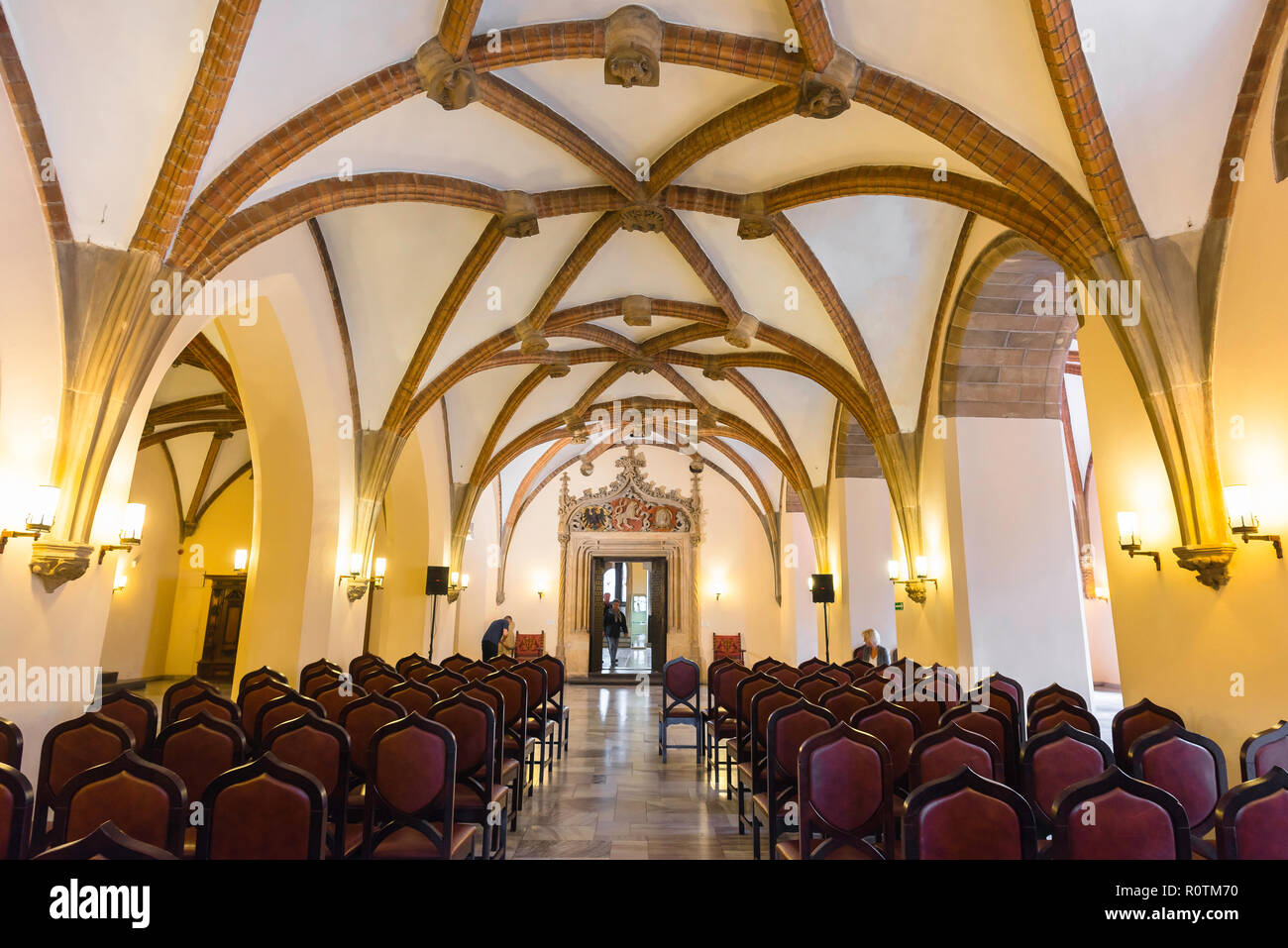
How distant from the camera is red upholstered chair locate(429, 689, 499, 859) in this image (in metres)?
4.01

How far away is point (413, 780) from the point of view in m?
3.41

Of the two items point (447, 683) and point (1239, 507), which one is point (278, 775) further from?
point (1239, 507)

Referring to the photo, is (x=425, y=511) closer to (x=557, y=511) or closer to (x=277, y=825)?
(x=557, y=511)

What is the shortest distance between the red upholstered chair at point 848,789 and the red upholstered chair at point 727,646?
44.9 feet

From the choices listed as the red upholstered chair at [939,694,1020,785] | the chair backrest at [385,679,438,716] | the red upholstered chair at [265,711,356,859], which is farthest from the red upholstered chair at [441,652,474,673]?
the red upholstered chair at [939,694,1020,785]

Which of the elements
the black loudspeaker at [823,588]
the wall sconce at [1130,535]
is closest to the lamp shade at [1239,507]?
the wall sconce at [1130,535]

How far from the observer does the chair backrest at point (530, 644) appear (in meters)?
16.7

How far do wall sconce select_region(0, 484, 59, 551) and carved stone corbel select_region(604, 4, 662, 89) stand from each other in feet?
14.3

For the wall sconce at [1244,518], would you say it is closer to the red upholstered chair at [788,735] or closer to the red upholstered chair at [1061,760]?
the red upholstered chair at [1061,760]

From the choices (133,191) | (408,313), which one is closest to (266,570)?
(408,313)

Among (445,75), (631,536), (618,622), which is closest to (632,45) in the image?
(445,75)

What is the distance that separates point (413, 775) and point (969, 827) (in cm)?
246

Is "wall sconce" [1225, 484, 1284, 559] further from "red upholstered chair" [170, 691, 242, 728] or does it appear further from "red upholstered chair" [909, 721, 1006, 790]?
"red upholstered chair" [170, 691, 242, 728]

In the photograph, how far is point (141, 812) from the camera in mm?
2418
